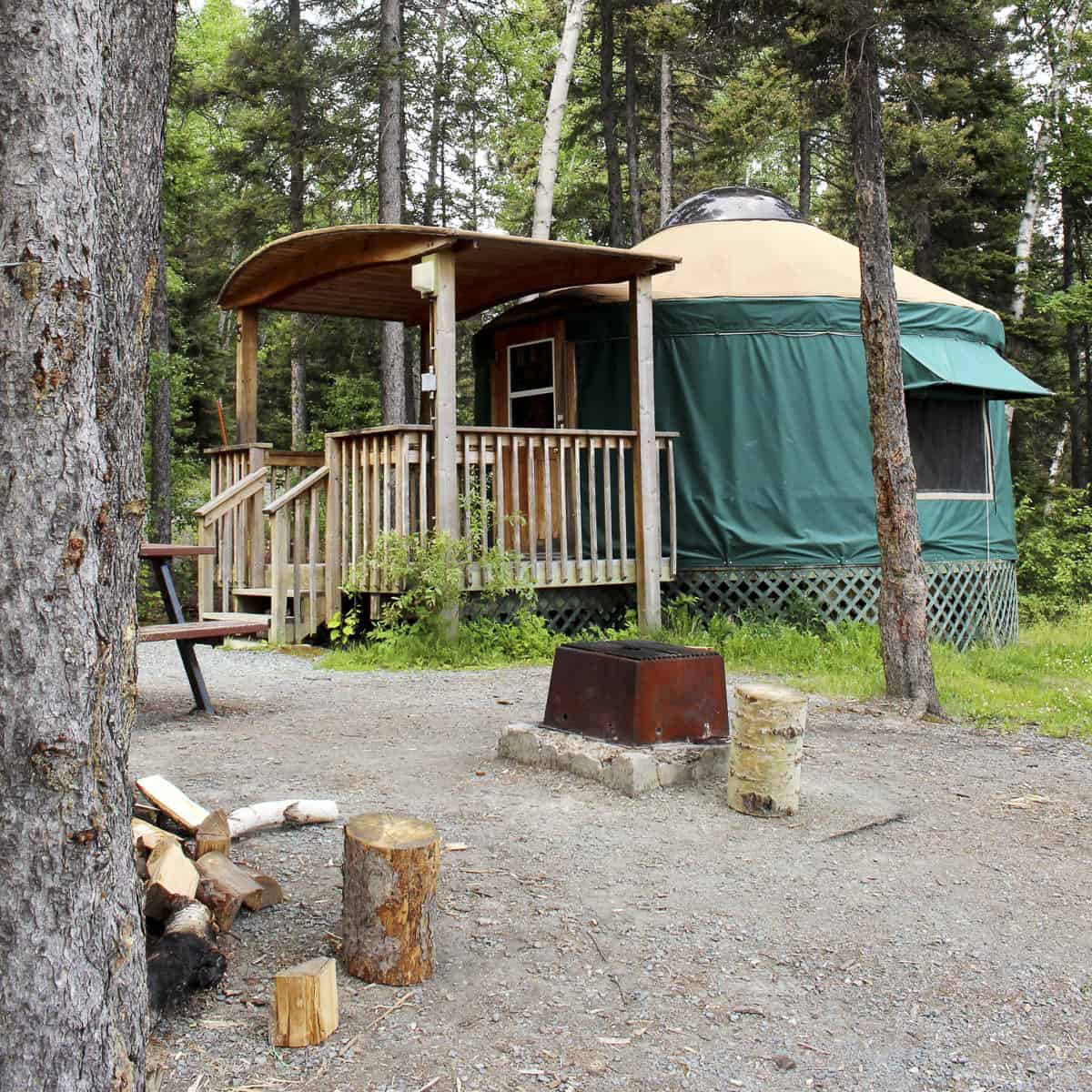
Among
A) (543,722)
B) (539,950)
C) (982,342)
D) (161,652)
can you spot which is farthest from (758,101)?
(539,950)

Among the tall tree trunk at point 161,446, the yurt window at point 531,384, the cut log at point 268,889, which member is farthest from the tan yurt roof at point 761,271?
the cut log at point 268,889

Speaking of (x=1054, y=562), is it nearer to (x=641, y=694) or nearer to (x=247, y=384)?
(x=247, y=384)

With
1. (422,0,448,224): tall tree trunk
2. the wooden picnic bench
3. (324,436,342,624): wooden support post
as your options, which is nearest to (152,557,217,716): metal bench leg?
the wooden picnic bench

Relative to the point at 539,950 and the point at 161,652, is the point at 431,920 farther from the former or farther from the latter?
the point at 161,652

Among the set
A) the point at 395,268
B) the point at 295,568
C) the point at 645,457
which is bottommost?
the point at 295,568

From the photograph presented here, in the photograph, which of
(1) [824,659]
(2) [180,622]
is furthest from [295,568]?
(1) [824,659]

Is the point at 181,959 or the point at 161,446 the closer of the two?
the point at 181,959

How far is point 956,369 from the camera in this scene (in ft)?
31.3

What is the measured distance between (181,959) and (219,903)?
0.34 m

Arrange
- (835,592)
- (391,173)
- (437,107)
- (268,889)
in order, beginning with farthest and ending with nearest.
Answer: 1. (437,107)
2. (391,173)
3. (835,592)
4. (268,889)

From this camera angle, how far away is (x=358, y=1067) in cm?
222

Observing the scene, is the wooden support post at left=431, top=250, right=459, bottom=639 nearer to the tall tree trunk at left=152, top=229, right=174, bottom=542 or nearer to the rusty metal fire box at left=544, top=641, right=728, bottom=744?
the rusty metal fire box at left=544, top=641, right=728, bottom=744

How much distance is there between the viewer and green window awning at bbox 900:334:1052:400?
9.34 m

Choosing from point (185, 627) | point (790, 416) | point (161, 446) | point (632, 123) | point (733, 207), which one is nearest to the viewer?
point (185, 627)
